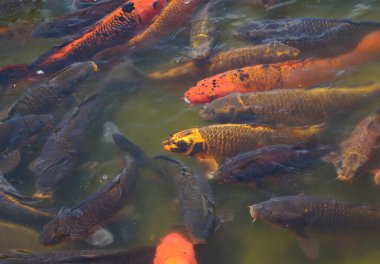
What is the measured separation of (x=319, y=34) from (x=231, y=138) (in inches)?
77.6

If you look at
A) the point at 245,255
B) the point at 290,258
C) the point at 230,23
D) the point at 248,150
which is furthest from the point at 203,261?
the point at 230,23

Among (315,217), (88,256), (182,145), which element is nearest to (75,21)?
(182,145)

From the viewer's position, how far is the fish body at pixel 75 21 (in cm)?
617

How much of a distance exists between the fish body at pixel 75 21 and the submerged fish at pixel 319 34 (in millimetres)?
2273

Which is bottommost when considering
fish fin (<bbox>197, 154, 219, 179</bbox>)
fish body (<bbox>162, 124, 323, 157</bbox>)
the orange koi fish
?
fish fin (<bbox>197, 154, 219, 179</bbox>)

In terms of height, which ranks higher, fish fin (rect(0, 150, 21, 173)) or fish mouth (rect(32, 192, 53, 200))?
fish fin (rect(0, 150, 21, 173))

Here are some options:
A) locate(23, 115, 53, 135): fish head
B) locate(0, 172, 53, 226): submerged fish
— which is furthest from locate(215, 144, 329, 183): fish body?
locate(23, 115, 53, 135): fish head

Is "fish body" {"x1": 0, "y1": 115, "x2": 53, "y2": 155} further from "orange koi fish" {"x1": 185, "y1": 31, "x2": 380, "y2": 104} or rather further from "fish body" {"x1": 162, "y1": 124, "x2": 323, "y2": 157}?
"orange koi fish" {"x1": 185, "y1": 31, "x2": 380, "y2": 104}

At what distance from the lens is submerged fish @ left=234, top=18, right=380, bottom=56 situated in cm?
534

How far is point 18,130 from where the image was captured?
4.87m

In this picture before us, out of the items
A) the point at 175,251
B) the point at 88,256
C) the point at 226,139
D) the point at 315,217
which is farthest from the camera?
the point at 226,139

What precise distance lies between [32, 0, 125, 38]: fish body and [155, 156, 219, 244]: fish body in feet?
9.03

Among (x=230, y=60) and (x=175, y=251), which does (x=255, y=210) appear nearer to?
(x=175, y=251)

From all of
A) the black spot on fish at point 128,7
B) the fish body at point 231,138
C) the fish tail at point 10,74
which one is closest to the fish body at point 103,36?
the black spot on fish at point 128,7
